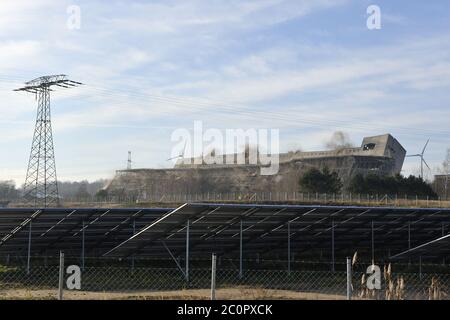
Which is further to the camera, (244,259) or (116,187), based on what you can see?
(116,187)

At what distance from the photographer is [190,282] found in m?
22.2

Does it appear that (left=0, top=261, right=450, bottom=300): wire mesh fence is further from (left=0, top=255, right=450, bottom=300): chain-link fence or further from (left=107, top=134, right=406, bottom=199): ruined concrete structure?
(left=107, top=134, right=406, bottom=199): ruined concrete structure

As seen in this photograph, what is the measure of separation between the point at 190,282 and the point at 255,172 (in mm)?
113672

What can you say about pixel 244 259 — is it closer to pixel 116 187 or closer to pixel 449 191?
pixel 449 191

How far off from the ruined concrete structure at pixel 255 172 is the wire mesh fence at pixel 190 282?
90.1 meters

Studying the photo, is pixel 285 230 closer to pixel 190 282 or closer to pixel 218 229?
pixel 218 229

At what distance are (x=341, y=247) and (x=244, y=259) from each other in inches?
209

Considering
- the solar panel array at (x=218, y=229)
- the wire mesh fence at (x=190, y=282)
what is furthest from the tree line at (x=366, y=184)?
the wire mesh fence at (x=190, y=282)

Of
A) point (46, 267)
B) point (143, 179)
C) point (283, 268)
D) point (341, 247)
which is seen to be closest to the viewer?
point (46, 267)

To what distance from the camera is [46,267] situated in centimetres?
2573

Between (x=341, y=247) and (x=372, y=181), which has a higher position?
(x=372, y=181)

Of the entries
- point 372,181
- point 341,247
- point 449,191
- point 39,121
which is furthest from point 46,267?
point 449,191

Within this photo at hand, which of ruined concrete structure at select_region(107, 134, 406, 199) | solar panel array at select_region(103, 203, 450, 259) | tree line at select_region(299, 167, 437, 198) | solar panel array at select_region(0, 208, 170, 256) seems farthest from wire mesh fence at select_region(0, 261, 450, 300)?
ruined concrete structure at select_region(107, 134, 406, 199)

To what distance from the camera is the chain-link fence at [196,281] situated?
18.5m
